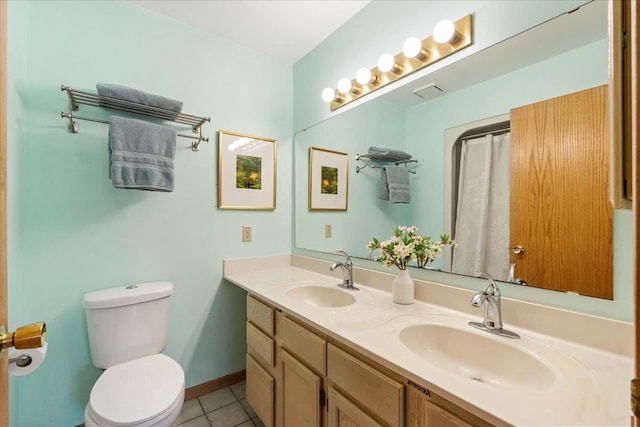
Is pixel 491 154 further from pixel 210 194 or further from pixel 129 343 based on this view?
pixel 129 343

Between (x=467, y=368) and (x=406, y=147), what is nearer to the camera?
(x=467, y=368)

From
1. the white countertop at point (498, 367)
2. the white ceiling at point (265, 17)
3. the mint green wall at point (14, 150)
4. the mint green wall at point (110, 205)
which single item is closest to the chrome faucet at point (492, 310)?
the white countertop at point (498, 367)

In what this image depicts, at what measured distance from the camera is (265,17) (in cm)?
170

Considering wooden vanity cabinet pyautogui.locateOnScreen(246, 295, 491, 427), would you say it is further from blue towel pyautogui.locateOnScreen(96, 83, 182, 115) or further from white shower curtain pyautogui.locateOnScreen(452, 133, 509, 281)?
blue towel pyautogui.locateOnScreen(96, 83, 182, 115)

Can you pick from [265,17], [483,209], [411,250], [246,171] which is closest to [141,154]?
[246,171]

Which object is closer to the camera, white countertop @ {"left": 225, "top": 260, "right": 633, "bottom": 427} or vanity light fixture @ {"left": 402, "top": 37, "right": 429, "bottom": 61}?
white countertop @ {"left": 225, "top": 260, "right": 633, "bottom": 427}

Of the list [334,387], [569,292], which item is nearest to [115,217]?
[334,387]

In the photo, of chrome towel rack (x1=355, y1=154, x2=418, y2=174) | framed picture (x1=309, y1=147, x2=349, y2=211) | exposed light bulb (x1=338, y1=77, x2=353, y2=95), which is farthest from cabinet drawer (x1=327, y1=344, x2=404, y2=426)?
exposed light bulb (x1=338, y1=77, x2=353, y2=95)

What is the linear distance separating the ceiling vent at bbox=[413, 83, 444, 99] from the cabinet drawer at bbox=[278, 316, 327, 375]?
47.7 inches

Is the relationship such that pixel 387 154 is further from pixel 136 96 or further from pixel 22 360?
pixel 22 360

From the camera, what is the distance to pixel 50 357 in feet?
4.60

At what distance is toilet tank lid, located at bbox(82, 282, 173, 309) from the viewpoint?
1.35m

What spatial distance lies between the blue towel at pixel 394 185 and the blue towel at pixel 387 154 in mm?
52

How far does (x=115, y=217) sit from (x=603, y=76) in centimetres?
219
